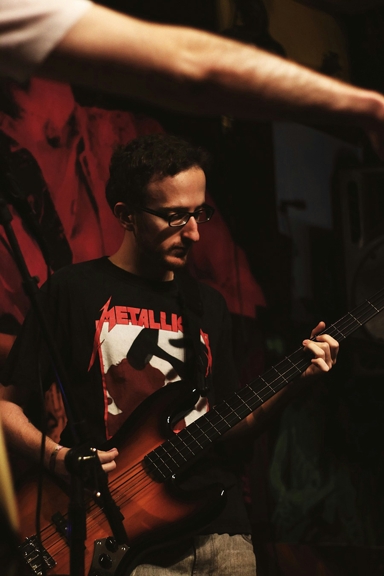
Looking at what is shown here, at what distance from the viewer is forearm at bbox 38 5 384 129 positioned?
2.34 ft

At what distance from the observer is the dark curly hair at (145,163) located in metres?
2.57

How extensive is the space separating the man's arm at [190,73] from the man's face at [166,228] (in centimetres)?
Answer: 171

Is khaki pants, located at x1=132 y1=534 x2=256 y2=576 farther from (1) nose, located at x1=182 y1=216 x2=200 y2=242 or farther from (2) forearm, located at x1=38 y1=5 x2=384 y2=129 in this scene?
(2) forearm, located at x1=38 y1=5 x2=384 y2=129

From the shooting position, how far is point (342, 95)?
0.81m

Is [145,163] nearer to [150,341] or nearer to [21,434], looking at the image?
[150,341]

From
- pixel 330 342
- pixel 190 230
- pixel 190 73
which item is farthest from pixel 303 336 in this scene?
pixel 190 73

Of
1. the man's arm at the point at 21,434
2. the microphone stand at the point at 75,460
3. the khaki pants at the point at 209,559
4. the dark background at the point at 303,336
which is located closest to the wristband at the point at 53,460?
the man's arm at the point at 21,434

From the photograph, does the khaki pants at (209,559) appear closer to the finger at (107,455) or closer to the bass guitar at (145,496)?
the bass guitar at (145,496)

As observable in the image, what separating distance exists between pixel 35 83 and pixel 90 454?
6.23 feet

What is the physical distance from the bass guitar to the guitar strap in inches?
3.5

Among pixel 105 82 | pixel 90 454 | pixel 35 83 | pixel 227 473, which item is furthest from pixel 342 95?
pixel 35 83

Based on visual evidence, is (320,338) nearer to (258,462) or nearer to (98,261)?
(98,261)

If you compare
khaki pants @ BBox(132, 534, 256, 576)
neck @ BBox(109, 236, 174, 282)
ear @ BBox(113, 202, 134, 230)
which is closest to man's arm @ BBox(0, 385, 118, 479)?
khaki pants @ BBox(132, 534, 256, 576)

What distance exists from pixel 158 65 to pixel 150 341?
1.70 meters
